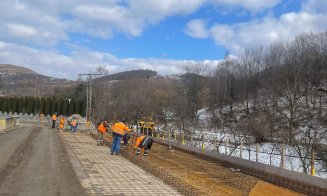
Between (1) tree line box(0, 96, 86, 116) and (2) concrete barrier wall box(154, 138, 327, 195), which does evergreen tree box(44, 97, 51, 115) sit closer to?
(1) tree line box(0, 96, 86, 116)

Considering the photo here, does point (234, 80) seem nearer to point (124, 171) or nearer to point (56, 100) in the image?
point (56, 100)

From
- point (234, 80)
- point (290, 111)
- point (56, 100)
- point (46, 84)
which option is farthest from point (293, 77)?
point (46, 84)

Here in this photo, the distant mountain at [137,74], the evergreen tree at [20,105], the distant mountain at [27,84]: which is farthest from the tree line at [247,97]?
the distant mountain at [27,84]

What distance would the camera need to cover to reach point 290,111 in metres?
60.4

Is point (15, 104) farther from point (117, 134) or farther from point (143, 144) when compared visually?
point (143, 144)

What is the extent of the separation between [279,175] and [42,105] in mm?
93321

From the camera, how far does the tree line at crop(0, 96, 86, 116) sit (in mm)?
98000

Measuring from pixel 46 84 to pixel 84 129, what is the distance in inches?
4971

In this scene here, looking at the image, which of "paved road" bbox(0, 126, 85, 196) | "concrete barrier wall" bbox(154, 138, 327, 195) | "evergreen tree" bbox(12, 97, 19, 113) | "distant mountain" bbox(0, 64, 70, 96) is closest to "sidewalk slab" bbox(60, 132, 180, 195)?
"paved road" bbox(0, 126, 85, 196)

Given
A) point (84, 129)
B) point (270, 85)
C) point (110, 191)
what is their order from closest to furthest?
point (110, 191) < point (84, 129) < point (270, 85)

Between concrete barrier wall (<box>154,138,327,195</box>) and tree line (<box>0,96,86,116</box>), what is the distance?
269ft

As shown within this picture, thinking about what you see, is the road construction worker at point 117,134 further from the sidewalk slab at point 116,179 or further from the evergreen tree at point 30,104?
the evergreen tree at point 30,104

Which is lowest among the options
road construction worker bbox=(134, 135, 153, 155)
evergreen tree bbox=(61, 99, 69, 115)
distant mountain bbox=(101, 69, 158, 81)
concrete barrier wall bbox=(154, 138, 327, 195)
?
concrete barrier wall bbox=(154, 138, 327, 195)

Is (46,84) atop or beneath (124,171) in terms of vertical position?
atop
